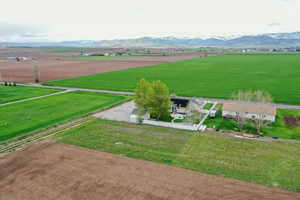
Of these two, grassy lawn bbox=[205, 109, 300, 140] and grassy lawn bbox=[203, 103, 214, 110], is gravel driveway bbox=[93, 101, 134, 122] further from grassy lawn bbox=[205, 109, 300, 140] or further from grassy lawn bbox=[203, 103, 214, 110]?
grassy lawn bbox=[203, 103, 214, 110]

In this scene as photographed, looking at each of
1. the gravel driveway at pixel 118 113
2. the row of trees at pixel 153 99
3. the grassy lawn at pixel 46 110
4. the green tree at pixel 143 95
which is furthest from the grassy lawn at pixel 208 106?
the grassy lawn at pixel 46 110

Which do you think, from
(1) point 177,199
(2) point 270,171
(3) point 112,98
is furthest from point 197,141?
(3) point 112,98

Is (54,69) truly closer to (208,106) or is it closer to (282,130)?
(208,106)

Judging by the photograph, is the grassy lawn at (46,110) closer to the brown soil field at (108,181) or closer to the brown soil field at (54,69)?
the brown soil field at (108,181)

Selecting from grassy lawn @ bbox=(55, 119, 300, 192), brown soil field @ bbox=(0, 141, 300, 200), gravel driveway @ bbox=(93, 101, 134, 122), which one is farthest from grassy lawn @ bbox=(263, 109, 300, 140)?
gravel driveway @ bbox=(93, 101, 134, 122)

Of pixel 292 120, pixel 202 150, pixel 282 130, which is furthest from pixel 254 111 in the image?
pixel 202 150

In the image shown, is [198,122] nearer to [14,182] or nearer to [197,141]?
[197,141]

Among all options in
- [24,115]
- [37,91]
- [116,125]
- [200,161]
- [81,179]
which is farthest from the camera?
[37,91]
